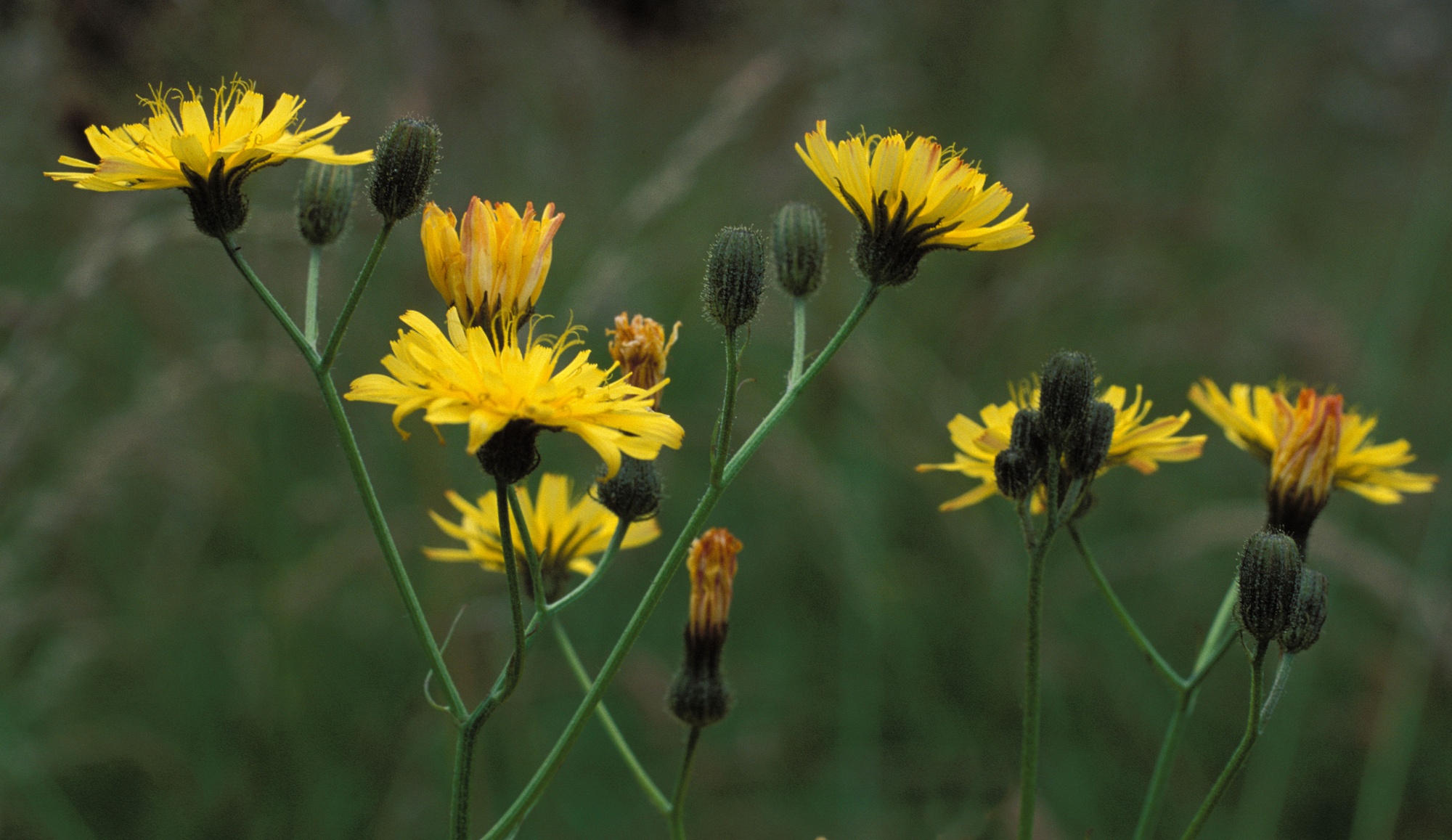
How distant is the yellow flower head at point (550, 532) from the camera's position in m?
1.91

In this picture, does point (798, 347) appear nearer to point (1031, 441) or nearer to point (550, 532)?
point (1031, 441)

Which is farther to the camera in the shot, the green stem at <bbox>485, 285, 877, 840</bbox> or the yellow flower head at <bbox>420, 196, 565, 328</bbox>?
the yellow flower head at <bbox>420, 196, 565, 328</bbox>

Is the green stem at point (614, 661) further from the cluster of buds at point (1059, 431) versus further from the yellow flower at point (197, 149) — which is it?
the yellow flower at point (197, 149)

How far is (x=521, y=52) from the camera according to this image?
4.31 m

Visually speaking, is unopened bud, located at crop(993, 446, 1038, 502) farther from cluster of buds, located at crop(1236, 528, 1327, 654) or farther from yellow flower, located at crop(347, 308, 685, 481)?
yellow flower, located at crop(347, 308, 685, 481)

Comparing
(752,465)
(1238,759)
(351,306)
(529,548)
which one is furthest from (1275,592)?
(752,465)

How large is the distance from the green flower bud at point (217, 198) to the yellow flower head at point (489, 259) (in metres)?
0.28

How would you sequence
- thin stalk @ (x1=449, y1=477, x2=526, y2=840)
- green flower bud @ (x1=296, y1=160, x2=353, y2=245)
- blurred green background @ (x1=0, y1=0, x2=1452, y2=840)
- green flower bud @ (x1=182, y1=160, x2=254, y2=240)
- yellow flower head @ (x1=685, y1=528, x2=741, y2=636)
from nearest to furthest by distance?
thin stalk @ (x1=449, y1=477, x2=526, y2=840) → green flower bud @ (x1=182, y1=160, x2=254, y2=240) → green flower bud @ (x1=296, y1=160, x2=353, y2=245) → yellow flower head @ (x1=685, y1=528, x2=741, y2=636) → blurred green background @ (x1=0, y1=0, x2=1452, y2=840)

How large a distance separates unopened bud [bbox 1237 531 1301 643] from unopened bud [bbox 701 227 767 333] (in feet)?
2.68

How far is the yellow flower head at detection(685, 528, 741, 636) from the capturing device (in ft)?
6.21

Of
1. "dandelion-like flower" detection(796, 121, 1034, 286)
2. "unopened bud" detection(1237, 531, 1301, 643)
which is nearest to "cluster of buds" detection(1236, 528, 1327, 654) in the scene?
"unopened bud" detection(1237, 531, 1301, 643)

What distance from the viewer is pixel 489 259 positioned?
1.65 m

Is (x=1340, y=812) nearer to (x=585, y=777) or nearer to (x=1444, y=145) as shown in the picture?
(x=1444, y=145)

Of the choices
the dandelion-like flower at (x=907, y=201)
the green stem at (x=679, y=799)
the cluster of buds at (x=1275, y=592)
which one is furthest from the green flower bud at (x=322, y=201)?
the cluster of buds at (x=1275, y=592)
